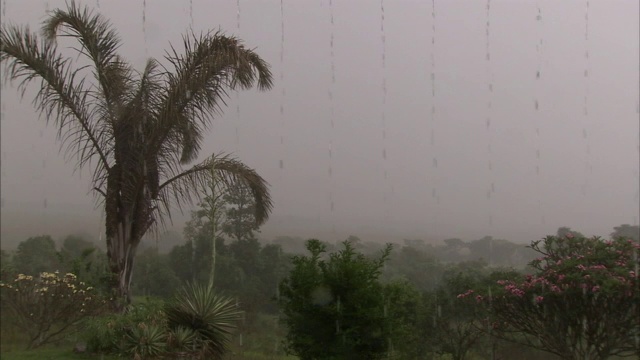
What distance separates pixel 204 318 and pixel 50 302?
3.85 metres

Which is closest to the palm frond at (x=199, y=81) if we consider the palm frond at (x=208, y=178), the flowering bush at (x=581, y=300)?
the palm frond at (x=208, y=178)

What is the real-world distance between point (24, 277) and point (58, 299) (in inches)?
30.2

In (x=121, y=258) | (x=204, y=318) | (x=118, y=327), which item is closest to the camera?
(x=118, y=327)

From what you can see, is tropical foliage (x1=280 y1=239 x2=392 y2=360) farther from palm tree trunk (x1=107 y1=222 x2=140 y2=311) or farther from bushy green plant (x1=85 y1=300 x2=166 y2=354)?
palm tree trunk (x1=107 y1=222 x2=140 y2=311)

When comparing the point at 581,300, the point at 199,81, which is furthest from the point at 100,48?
the point at 581,300

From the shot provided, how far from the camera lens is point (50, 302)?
11062 millimetres

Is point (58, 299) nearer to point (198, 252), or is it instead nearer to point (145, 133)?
point (145, 133)

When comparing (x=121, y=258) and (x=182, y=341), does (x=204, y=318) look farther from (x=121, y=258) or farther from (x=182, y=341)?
(x=121, y=258)

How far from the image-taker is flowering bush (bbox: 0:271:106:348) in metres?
10.6

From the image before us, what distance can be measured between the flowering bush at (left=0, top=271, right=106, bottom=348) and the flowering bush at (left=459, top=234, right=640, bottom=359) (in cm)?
754

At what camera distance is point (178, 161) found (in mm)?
10172

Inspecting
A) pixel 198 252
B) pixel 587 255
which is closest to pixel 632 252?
pixel 587 255

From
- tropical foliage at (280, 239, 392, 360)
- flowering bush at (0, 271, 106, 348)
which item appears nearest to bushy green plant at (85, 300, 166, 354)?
flowering bush at (0, 271, 106, 348)

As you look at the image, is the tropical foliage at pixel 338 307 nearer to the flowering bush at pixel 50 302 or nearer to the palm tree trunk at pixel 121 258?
the palm tree trunk at pixel 121 258
